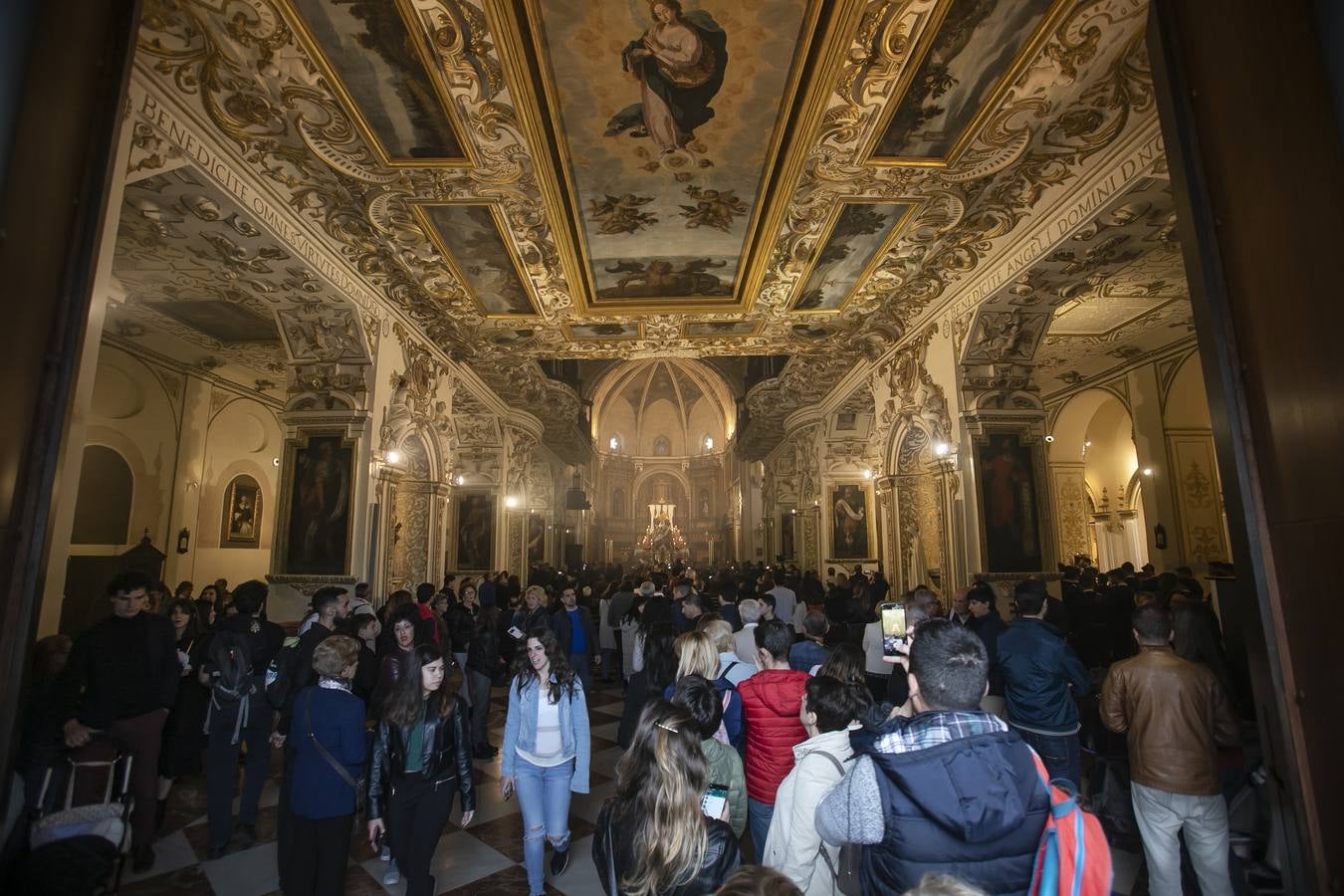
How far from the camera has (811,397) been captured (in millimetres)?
16875

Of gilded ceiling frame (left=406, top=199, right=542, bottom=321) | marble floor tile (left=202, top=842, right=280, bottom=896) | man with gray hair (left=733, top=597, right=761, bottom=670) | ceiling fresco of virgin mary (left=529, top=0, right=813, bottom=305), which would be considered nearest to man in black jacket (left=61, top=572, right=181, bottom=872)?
marble floor tile (left=202, top=842, right=280, bottom=896)

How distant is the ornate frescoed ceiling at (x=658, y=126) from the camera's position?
5.03 m

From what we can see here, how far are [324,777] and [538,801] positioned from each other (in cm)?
113

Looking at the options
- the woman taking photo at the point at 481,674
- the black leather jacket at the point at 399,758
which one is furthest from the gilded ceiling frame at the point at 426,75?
the black leather jacket at the point at 399,758

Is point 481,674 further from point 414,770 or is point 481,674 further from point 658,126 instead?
point 658,126

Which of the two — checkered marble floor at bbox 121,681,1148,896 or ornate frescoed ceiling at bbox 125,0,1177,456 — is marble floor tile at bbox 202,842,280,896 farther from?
ornate frescoed ceiling at bbox 125,0,1177,456

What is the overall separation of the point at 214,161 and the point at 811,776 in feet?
23.0

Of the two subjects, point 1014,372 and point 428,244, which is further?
point 1014,372

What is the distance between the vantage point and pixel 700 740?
218 cm

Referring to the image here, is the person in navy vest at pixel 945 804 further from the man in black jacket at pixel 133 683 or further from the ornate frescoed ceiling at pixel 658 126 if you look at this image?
the ornate frescoed ceiling at pixel 658 126

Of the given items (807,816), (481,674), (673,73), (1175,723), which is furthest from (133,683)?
(673,73)

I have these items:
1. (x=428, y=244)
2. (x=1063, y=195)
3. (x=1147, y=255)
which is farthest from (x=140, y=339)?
(x=1147, y=255)

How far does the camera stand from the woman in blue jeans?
3633 mm

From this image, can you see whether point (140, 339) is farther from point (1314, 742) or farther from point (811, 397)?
point (1314, 742)
